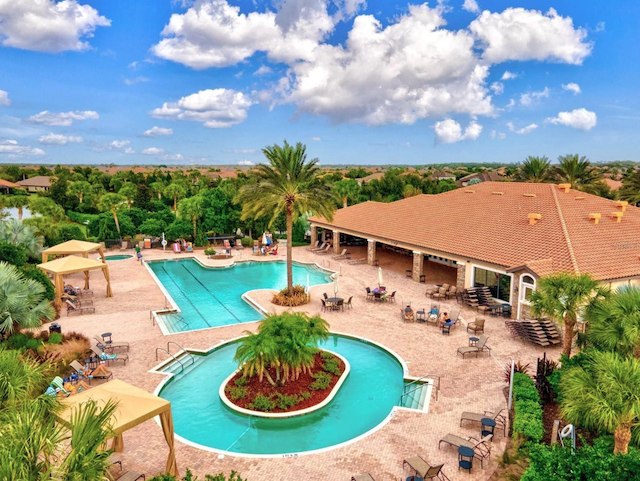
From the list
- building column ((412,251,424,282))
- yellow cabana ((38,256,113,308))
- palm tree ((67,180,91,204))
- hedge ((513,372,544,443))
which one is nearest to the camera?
hedge ((513,372,544,443))

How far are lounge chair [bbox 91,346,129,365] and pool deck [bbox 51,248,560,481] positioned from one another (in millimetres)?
296

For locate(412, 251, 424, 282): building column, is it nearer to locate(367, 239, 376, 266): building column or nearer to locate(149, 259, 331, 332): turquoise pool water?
locate(367, 239, 376, 266): building column

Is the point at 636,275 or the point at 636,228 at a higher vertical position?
the point at 636,228

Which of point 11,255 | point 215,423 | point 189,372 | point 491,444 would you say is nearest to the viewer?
point 491,444

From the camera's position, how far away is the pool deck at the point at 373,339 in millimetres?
10703

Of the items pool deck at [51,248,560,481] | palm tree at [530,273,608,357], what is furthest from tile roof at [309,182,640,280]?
palm tree at [530,273,608,357]

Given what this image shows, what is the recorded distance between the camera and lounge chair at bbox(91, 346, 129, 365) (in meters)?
16.1

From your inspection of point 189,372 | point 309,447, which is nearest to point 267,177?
point 189,372

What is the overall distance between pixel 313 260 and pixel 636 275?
22621mm

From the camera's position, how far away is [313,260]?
123 ft

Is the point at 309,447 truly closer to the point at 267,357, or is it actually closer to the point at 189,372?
the point at 267,357

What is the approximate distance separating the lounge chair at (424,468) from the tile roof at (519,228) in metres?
13.1

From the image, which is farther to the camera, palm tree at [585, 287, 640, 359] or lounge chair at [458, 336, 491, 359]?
lounge chair at [458, 336, 491, 359]

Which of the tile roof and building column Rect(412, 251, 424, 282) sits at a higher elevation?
the tile roof
